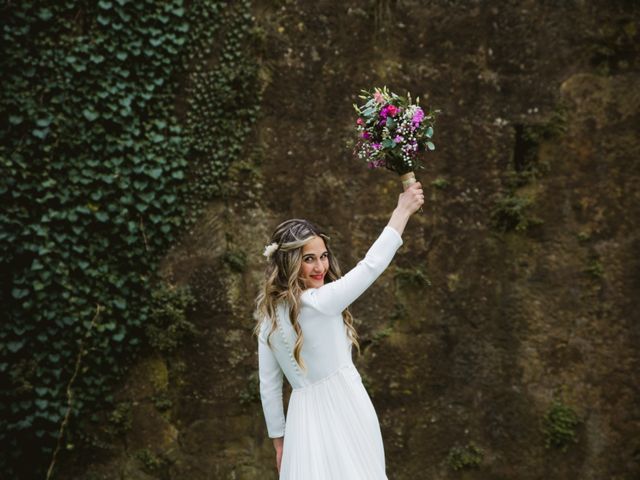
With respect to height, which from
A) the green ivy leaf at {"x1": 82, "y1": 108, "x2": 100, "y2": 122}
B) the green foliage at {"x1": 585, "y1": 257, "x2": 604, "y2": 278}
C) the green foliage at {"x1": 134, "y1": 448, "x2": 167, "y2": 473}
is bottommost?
the green foliage at {"x1": 134, "y1": 448, "x2": 167, "y2": 473}

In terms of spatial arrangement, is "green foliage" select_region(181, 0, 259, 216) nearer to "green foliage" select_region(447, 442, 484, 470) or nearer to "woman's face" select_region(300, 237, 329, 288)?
"woman's face" select_region(300, 237, 329, 288)

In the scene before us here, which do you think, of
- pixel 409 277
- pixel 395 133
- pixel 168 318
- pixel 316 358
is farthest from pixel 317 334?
pixel 168 318

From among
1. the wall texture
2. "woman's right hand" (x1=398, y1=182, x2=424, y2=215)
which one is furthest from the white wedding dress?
the wall texture

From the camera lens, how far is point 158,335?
5.48m

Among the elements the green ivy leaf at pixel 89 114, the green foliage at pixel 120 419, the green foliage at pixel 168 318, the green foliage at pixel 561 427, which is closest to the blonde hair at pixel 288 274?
the green foliage at pixel 168 318

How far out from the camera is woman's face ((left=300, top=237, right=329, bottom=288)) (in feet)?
10.2

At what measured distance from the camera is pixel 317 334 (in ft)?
10.1

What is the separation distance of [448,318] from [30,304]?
3482 millimetres

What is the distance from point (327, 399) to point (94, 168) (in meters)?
3.28

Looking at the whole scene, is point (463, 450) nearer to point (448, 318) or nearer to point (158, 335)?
point (448, 318)

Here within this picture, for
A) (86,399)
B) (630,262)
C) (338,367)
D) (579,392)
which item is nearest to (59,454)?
(86,399)

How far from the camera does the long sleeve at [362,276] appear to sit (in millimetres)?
2871

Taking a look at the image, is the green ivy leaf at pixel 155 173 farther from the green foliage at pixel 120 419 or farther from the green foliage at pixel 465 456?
the green foliage at pixel 465 456

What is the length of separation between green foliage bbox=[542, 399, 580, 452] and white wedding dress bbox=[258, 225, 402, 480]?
2861 millimetres
